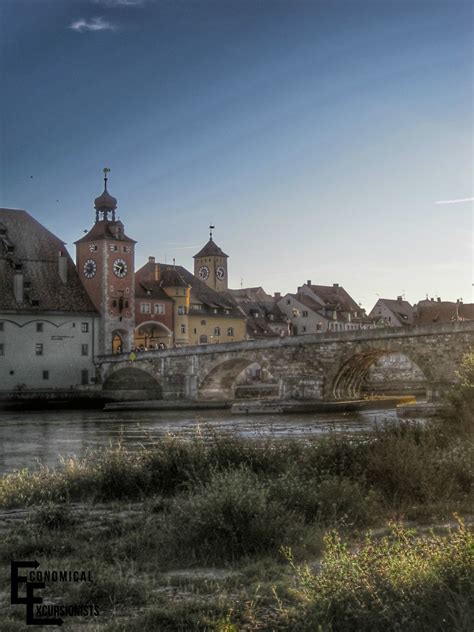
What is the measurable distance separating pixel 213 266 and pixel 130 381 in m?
37.2

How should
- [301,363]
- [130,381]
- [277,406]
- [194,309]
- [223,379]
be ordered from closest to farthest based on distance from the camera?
[277,406] → [301,363] → [223,379] → [130,381] → [194,309]

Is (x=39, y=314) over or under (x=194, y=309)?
under

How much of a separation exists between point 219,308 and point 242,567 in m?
67.1

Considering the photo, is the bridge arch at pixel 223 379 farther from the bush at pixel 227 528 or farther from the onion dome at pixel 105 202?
the bush at pixel 227 528

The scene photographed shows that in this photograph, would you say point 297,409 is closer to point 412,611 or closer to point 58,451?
point 58,451

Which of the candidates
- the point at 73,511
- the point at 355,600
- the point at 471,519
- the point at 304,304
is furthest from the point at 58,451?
the point at 304,304

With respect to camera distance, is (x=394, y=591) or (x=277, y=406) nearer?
(x=394, y=591)

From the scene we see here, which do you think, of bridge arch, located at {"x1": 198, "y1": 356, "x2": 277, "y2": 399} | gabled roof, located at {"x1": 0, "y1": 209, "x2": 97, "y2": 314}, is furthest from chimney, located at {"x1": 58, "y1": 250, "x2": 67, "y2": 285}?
bridge arch, located at {"x1": 198, "y1": 356, "x2": 277, "y2": 399}

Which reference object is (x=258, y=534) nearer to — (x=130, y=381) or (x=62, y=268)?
(x=130, y=381)

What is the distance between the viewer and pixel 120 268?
62.1 meters

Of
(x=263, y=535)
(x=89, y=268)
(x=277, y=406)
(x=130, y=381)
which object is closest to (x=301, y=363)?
(x=277, y=406)

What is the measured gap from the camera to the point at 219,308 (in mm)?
74938

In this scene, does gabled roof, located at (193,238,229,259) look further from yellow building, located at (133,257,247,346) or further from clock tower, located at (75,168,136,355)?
clock tower, located at (75,168,136,355)

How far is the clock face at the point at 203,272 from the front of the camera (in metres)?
93.6
